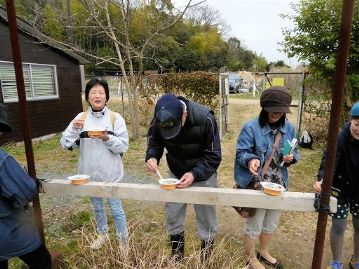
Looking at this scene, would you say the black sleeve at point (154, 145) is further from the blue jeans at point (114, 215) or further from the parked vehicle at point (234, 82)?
the parked vehicle at point (234, 82)

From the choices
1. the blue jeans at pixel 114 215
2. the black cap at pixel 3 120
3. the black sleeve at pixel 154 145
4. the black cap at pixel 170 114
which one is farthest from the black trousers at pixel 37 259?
the black cap at pixel 170 114

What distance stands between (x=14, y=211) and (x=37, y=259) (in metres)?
0.40

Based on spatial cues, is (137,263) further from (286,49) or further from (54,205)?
(286,49)

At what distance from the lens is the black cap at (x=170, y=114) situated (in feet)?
6.90

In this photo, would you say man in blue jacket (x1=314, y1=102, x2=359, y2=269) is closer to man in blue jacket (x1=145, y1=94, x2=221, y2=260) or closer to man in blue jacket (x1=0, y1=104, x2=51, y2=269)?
man in blue jacket (x1=145, y1=94, x2=221, y2=260)

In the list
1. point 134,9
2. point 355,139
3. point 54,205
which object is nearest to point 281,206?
point 355,139

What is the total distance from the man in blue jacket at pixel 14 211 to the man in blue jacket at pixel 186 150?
2.96 feet

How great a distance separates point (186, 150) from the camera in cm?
242

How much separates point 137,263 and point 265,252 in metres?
1.30

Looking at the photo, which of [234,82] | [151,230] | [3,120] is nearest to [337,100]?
[3,120]

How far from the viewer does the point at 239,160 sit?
2.50m

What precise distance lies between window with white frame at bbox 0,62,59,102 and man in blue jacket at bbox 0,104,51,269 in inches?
285

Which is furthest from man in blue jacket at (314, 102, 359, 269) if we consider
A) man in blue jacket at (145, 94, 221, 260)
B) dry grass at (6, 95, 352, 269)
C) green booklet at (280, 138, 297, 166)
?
man in blue jacket at (145, 94, 221, 260)

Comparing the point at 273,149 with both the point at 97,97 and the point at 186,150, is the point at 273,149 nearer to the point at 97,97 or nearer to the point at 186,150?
the point at 186,150
